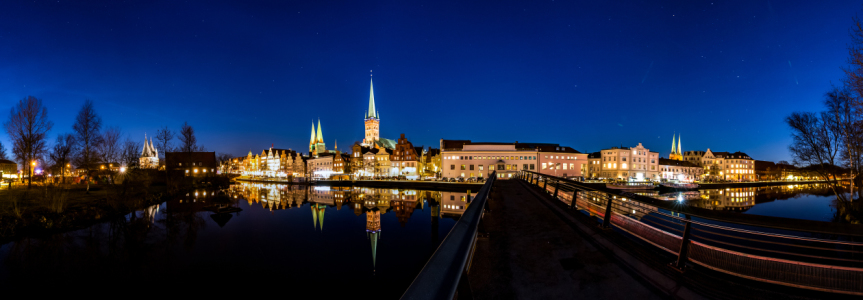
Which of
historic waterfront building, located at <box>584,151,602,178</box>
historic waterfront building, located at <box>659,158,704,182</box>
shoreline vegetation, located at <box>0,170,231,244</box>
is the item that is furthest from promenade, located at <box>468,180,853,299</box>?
historic waterfront building, located at <box>659,158,704,182</box>

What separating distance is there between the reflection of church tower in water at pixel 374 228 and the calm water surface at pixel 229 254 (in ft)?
0.24

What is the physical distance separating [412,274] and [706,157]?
12096 cm

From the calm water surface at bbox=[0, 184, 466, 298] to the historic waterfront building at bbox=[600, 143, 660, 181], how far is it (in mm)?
65880

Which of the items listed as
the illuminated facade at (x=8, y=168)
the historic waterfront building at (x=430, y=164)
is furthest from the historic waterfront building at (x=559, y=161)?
the illuminated facade at (x=8, y=168)

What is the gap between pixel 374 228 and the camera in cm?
2672

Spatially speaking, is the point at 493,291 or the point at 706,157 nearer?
the point at 493,291

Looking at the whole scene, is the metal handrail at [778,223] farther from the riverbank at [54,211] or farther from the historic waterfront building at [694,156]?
the historic waterfront building at [694,156]

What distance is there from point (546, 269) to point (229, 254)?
19.2m

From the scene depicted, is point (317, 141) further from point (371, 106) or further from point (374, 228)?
point (374, 228)

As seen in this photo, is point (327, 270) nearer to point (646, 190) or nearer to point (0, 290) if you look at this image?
point (0, 290)

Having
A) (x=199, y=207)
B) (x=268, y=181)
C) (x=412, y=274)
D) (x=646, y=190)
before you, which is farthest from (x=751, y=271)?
(x=268, y=181)

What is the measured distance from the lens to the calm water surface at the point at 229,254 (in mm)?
14680

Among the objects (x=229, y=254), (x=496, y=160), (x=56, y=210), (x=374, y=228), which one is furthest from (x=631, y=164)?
(x=56, y=210)

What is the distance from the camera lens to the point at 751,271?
493 cm
